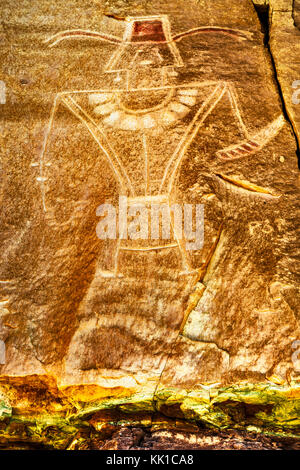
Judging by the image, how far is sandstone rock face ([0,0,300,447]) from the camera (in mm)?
2086

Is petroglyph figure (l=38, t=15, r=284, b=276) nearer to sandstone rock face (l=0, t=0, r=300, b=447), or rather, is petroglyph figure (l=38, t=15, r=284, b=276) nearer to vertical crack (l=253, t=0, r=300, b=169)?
sandstone rock face (l=0, t=0, r=300, b=447)

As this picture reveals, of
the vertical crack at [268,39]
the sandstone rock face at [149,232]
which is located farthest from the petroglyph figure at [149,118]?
the vertical crack at [268,39]

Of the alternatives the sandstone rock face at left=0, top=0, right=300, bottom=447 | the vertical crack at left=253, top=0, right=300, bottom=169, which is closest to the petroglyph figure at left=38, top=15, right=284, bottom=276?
the sandstone rock face at left=0, top=0, right=300, bottom=447

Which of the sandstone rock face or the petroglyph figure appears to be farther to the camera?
the petroglyph figure

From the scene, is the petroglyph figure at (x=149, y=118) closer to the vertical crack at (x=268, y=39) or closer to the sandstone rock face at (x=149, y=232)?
the sandstone rock face at (x=149, y=232)

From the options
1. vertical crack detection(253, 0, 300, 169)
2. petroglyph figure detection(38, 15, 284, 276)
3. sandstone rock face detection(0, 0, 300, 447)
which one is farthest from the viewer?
vertical crack detection(253, 0, 300, 169)

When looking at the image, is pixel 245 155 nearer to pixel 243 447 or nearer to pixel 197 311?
pixel 197 311

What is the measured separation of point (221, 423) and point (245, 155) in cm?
139

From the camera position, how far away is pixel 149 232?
7.57ft

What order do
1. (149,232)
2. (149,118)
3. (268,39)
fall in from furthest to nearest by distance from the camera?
(268,39) < (149,118) < (149,232)

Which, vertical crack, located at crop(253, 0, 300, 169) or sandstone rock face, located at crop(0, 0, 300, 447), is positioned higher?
vertical crack, located at crop(253, 0, 300, 169)

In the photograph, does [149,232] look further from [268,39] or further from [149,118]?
[268,39]

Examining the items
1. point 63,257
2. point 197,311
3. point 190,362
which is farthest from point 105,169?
point 190,362

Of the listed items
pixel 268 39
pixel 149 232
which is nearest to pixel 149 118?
pixel 149 232
